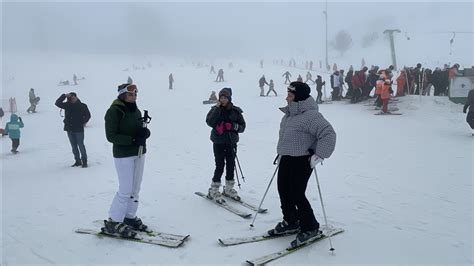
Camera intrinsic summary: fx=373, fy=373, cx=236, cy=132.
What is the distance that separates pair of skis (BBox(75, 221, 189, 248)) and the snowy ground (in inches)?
4.0

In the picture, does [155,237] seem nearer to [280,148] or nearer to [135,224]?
[135,224]

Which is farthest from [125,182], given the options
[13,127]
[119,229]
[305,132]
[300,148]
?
[13,127]

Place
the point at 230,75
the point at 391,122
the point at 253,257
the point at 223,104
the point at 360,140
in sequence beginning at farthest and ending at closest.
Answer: the point at 230,75 → the point at 391,122 → the point at 360,140 → the point at 223,104 → the point at 253,257

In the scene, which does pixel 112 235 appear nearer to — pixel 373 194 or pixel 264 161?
pixel 373 194

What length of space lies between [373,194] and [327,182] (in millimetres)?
1129

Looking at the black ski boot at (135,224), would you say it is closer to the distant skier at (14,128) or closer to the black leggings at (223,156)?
the black leggings at (223,156)

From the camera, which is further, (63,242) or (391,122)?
(391,122)

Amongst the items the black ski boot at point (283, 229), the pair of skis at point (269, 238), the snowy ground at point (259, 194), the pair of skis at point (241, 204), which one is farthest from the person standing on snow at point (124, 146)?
the black ski boot at point (283, 229)

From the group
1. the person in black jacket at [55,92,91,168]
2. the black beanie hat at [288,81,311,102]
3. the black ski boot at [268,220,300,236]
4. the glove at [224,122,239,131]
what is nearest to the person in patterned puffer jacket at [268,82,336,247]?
the black beanie hat at [288,81,311,102]

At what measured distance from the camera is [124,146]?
495 cm

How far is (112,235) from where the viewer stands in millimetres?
5094

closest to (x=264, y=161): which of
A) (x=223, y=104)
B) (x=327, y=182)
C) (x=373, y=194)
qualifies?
(x=327, y=182)

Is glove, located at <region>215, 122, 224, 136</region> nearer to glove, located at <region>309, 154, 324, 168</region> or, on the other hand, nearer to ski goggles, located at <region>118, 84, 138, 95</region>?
ski goggles, located at <region>118, 84, 138, 95</region>

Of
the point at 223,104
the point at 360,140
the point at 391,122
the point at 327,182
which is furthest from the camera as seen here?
the point at 391,122
